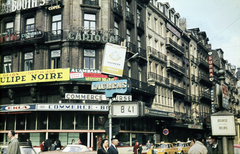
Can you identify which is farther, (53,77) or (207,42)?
(207,42)

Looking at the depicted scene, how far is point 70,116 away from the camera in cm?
2941

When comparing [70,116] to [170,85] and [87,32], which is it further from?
[170,85]

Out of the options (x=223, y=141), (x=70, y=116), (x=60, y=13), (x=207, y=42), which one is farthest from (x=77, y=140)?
(x=207, y=42)

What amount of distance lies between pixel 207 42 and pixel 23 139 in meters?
56.4

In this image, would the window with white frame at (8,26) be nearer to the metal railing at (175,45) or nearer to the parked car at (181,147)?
the parked car at (181,147)

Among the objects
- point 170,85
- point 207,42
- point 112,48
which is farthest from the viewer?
point 207,42

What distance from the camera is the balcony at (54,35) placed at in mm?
30255

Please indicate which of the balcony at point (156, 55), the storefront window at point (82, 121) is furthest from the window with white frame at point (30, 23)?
the balcony at point (156, 55)

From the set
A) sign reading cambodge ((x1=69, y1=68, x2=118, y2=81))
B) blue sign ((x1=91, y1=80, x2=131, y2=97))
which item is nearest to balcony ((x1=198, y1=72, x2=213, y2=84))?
sign reading cambodge ((x1=69, y1=68, x2=118, y2=81))

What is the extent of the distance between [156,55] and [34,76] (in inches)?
740

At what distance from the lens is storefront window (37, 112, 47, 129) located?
2961 centimetres

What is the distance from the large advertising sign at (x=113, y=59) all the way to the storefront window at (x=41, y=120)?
17.9 meters

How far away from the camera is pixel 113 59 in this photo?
44.6 feet

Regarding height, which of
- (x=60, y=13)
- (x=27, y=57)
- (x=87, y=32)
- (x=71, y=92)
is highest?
(x=60, y=13)
